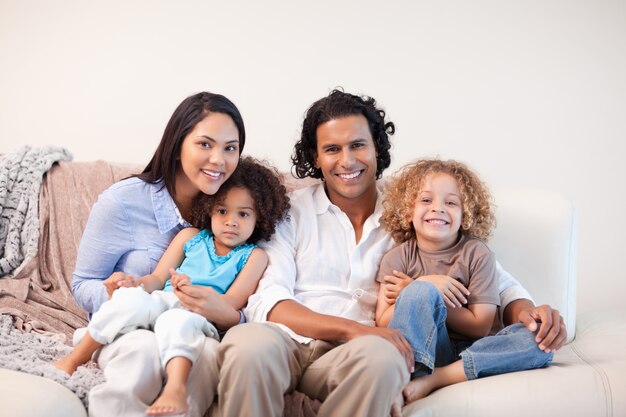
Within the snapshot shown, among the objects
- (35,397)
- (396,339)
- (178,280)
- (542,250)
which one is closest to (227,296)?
(178,280)

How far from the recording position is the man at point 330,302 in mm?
1827

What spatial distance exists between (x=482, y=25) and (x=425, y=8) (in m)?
0.26

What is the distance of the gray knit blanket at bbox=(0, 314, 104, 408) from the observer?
1.94 m

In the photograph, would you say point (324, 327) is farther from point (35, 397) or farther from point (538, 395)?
point (35, 397)

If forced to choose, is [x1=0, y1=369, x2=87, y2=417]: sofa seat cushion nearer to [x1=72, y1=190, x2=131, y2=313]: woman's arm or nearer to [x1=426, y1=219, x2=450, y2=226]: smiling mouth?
[x1=72, y1=190, x2=131, y2=313]: woman's arm

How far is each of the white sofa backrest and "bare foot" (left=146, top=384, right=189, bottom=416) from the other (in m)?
1.27

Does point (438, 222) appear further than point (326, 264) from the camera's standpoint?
No

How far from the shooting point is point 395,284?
2.29 metres

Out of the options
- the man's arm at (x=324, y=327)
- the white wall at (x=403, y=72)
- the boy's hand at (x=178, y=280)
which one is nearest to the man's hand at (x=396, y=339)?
the man's arm at (x=324, y=327)

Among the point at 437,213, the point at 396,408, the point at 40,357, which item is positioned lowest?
the point at 40,357

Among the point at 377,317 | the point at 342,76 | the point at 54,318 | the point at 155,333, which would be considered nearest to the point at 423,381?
the point at 377,317

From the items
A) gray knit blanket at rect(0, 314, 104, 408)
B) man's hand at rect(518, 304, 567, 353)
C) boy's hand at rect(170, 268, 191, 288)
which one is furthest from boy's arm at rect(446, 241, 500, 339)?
gray knit blanket at rect(0, 314, 104, 408)

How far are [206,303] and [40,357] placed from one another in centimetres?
50

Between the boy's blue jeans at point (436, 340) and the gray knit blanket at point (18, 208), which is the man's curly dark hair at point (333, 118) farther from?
the gray knit blanket at point (18, 208)
